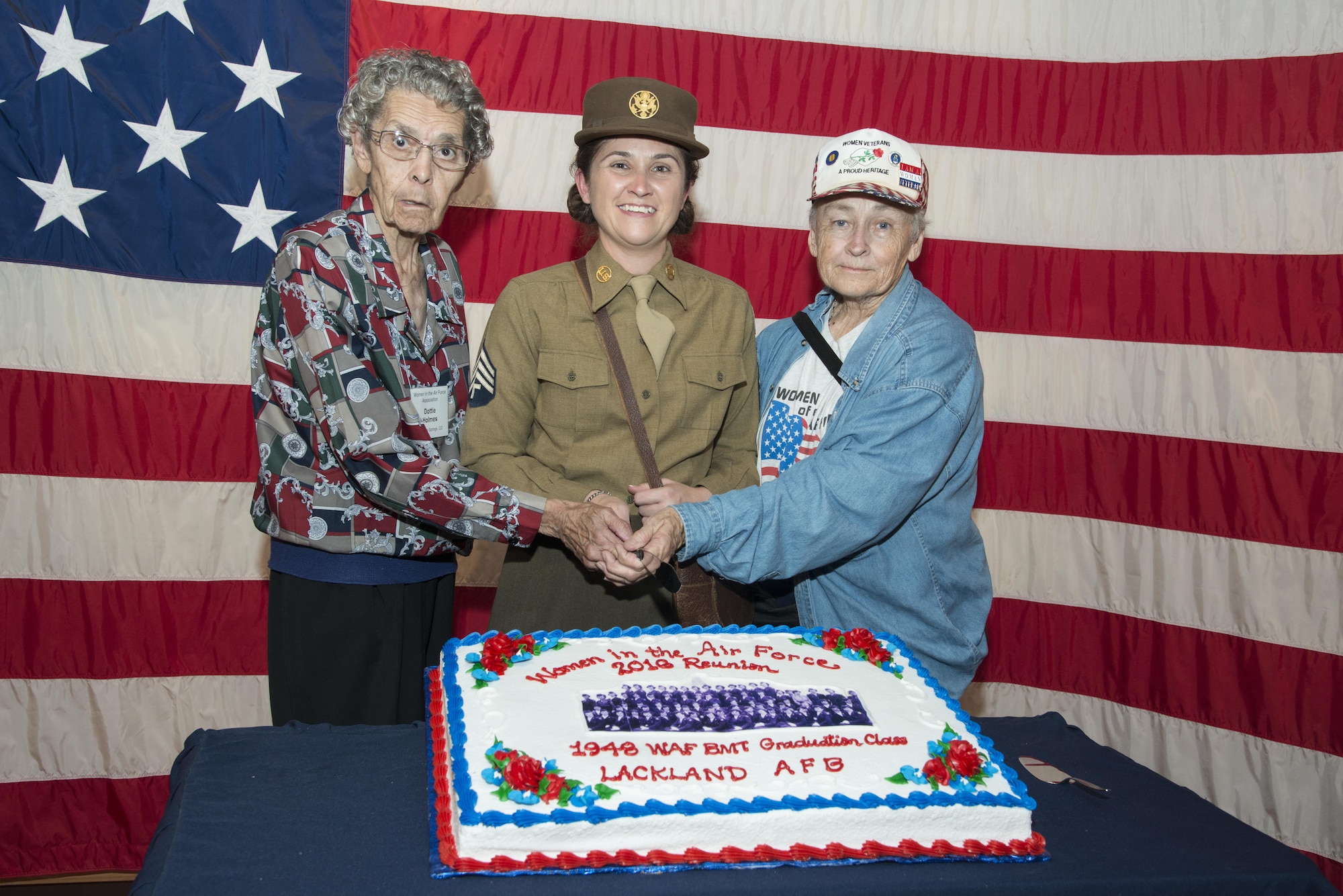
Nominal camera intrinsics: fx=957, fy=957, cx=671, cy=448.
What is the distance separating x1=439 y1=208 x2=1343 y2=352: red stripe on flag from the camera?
2.96 metres

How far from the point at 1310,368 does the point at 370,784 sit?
2934mm

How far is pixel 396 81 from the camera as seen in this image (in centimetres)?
201

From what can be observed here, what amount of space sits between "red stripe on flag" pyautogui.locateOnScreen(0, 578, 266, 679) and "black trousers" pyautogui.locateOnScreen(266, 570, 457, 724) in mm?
1034

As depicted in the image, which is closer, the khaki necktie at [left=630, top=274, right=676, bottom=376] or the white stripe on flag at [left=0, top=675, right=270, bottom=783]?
the khaki necktie at [left=630, top=274, right=676, bottom=376]

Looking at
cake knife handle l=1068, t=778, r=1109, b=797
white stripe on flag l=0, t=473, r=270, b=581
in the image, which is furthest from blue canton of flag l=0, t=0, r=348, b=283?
cake knife handle l=1068, t=778, r=1109, b=797

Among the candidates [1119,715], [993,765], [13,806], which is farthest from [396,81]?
[1119,715]

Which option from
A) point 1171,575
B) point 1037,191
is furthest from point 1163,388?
point 1037,191

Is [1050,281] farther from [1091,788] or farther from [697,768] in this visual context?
[697,768]

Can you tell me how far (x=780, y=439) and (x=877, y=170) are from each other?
61 cm

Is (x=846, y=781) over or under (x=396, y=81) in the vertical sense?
under

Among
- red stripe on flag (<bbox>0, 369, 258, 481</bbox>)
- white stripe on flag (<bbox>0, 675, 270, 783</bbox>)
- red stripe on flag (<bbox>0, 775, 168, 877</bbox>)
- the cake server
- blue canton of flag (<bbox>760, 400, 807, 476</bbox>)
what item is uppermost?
blue canton of flag (<bbox>760, 400, 807, 476</bbox>)

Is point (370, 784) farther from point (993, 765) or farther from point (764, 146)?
point (764, 146)

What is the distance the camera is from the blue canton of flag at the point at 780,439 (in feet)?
6.97

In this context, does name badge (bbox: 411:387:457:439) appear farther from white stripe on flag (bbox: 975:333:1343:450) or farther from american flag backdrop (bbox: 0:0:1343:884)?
white stripe on flag (bbox: 975:333:1343:450)
